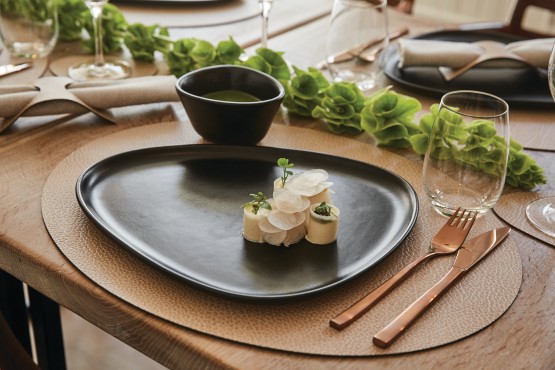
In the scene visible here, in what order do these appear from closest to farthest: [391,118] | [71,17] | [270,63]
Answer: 1. [391,118]
2. [270,63]
3. [71,17]

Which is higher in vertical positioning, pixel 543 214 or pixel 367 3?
pixel 367 3

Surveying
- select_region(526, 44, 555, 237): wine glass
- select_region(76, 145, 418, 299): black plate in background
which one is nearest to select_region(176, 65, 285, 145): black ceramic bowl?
select_region(76, 145, 418, 299): black plate in background

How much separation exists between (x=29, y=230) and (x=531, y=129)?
77cm

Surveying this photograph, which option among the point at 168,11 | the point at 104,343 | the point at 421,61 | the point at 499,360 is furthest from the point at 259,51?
the point at 104,343

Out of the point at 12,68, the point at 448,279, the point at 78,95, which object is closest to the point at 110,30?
the point at 12,68

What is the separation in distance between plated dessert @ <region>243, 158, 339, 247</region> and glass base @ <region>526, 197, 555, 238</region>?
0.90 ft

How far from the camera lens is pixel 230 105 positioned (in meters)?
0.98

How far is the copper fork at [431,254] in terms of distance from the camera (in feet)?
2.27

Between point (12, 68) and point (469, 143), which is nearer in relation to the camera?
point (469, 143)

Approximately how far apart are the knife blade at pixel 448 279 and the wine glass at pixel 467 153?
0.16 feet

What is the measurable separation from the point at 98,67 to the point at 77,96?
0.20 metres

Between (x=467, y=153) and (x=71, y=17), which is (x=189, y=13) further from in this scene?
(x=467, y=153)

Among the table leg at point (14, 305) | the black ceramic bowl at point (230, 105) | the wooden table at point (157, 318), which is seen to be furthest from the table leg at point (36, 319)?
the black ceramic bowl at point (230, 105)

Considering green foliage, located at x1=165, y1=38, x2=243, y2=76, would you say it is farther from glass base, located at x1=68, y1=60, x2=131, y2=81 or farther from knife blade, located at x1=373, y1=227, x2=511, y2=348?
knife blade, located at x1=373, y1=227, x2=511, y2=348
